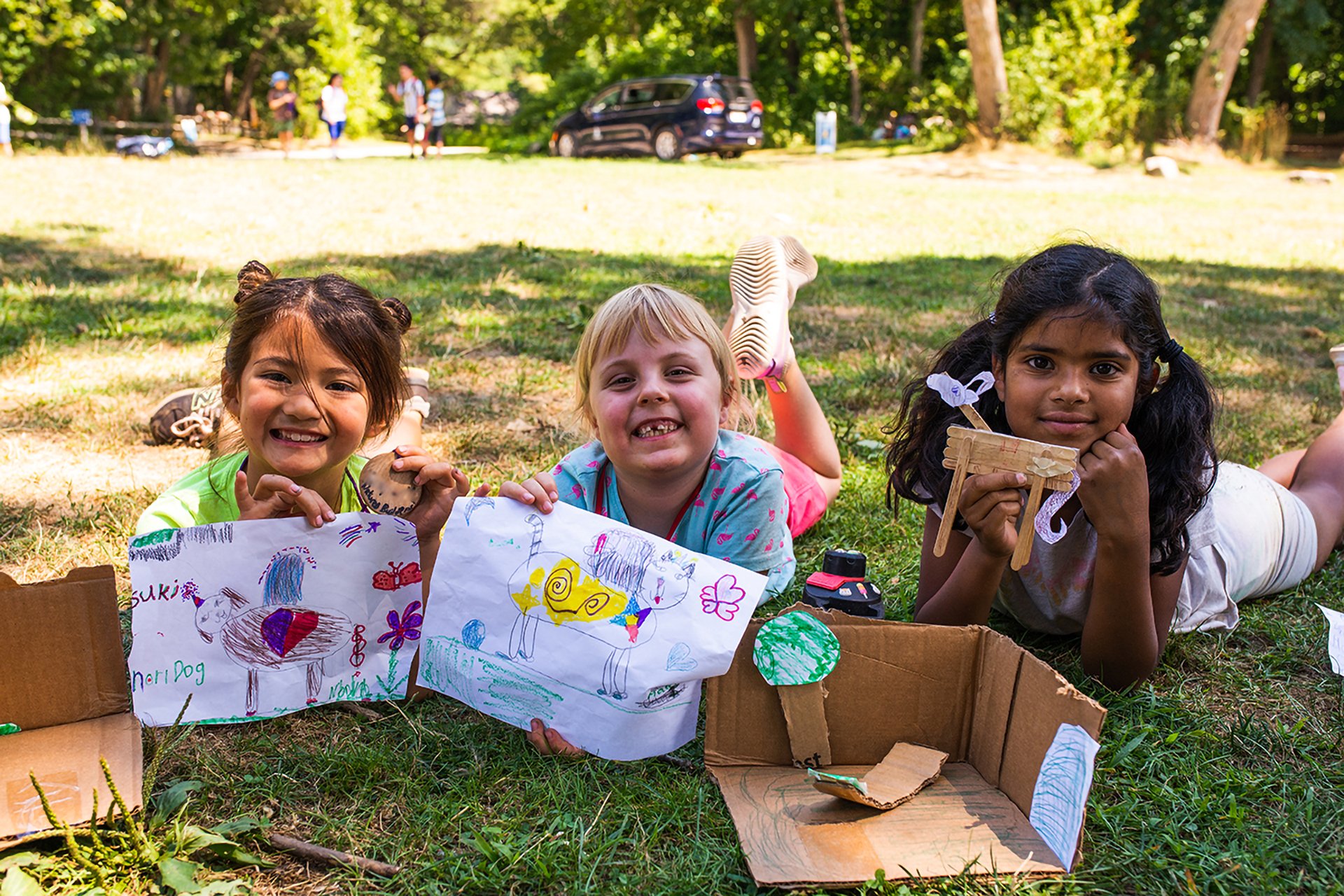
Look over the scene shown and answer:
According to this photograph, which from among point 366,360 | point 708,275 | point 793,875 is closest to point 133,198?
point 708,275

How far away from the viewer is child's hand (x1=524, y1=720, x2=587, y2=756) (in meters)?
1.99

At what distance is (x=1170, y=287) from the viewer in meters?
6.60

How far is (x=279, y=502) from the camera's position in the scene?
2.16 m

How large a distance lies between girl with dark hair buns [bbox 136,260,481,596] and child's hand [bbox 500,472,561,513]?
120mm

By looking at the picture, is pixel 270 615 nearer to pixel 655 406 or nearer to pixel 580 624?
pixel 580 624

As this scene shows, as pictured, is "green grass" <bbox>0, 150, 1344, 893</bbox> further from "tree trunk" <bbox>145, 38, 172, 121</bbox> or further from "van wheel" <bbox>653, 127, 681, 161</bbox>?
"tree trunk" <bbox>145, 38, 172, 121</bbox>

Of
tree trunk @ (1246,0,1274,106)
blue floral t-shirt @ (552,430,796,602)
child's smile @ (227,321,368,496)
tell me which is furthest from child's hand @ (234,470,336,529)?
tree trunk @ (1246,0,1274,106)

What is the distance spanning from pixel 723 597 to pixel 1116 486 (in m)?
0.79

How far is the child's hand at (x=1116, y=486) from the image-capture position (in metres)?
1.99

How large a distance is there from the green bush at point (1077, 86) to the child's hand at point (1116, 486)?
1676 cm

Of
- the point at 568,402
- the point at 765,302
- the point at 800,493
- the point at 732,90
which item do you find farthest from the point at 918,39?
the point at 800,493

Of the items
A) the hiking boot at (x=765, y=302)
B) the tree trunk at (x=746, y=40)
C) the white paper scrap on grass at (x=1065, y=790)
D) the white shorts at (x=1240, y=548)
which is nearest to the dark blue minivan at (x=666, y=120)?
the tree trunk at (x=746, y=40)

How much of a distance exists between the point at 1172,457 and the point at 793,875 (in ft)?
4.07

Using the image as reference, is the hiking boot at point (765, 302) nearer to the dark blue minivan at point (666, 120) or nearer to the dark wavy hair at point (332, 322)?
the dark wavy hair at point (332, 322)
